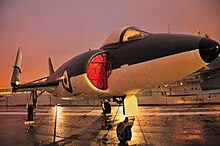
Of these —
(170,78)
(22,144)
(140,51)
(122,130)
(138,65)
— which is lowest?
(22,144)

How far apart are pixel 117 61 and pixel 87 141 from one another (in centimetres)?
361

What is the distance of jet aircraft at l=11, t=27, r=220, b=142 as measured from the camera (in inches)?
160

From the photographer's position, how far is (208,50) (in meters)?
3.88

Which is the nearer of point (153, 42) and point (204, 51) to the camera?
point (204, 51)

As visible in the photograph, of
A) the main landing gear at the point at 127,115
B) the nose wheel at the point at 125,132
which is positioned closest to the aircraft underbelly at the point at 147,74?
the main landing gear at the point at 127,115

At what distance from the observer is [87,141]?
7113mm

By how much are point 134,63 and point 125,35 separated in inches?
48.5

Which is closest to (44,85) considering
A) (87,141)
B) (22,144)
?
(22,144)

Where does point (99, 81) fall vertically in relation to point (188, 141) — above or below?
above

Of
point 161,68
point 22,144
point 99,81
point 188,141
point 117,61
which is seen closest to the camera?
point 161,68

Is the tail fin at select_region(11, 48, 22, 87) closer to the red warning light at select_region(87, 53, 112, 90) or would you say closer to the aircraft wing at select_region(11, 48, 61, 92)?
the aircraft wing at select_region(11, 48, 61, 92)

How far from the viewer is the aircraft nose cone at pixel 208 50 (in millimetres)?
3873

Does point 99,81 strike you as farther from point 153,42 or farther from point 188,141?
point 188,141

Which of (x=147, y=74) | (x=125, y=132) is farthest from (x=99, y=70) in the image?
(x=125, y=132)
